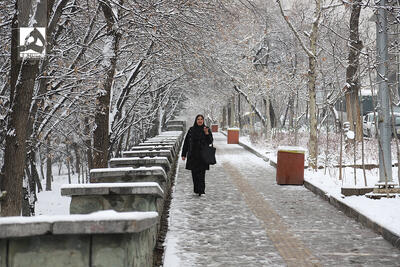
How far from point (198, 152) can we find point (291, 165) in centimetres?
281

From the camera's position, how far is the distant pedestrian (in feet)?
41.5

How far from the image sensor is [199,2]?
11633 millimetres

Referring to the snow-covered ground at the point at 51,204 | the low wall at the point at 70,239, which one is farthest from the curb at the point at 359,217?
the snow-covered ground at the point at 51,204

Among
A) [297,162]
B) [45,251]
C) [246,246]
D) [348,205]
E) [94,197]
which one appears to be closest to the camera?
[45,251]

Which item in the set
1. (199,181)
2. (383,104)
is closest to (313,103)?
(199,181)

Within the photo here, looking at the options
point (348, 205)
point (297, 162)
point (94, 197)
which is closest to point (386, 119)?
point (348, 205)

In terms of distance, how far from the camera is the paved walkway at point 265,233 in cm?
698

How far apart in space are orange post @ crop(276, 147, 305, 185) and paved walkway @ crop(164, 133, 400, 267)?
720 mm

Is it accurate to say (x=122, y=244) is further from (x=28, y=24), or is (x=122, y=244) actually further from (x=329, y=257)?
(x=28, y=24)

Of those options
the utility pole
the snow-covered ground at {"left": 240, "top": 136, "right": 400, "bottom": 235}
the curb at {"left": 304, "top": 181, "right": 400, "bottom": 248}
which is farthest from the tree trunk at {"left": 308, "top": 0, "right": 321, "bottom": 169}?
the utility pole

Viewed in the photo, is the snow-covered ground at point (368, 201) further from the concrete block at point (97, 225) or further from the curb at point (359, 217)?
the concrete block at point (97, 225)

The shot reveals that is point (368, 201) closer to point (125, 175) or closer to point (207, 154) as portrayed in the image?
point (207, 154)

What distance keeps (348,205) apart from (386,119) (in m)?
1.97

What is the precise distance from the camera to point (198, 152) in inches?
508
